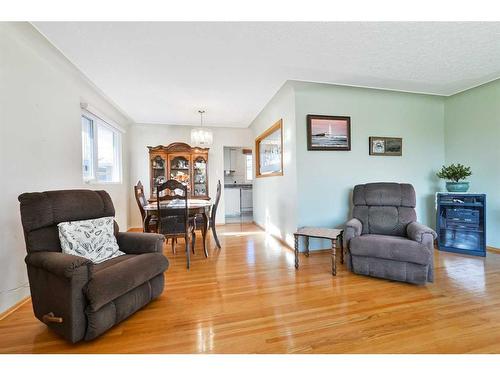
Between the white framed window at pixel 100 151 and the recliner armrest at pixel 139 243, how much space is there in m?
1.76

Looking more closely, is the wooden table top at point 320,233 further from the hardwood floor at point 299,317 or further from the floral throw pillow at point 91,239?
the floral throw pillow at point 91,239

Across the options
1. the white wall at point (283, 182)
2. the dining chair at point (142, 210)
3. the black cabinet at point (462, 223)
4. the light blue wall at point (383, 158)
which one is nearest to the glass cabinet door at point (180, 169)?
the white wall at point (283, 182)

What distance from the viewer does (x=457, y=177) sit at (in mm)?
3131

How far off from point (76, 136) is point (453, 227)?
5213 mm

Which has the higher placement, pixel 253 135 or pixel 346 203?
pixel 253 135

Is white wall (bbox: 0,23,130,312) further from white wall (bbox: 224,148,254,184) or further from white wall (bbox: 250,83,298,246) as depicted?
white wall (bbox: 224,148,254,184)

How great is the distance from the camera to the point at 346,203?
3242 mm

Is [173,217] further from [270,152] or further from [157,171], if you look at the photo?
[157,171]

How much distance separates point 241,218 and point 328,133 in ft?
11.7

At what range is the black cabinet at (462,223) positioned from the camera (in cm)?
290

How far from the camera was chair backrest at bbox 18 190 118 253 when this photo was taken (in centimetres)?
153
